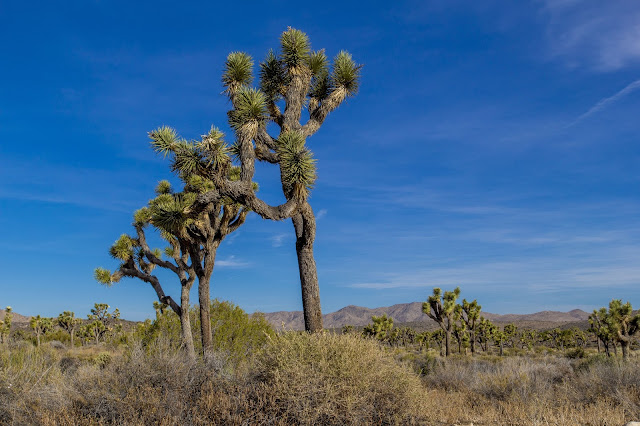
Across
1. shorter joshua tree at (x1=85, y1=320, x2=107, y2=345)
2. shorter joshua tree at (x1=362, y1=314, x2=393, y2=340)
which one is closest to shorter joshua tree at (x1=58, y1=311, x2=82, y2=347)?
shorter joshua tree at (x1=85, y1=320, x2=107, y2=345)

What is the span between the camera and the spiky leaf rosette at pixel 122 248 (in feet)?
62.6

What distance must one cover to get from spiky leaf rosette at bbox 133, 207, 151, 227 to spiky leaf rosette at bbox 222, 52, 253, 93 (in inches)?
316

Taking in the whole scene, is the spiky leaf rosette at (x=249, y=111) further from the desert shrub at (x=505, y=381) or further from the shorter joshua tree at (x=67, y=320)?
the shorter joshua tree at (x=67, y=320)

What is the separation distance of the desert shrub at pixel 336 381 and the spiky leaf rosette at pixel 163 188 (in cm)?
1300

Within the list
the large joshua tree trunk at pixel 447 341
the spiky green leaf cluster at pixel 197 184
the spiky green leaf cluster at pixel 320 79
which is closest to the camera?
the spiky green leaf cluster at pixel 320 79

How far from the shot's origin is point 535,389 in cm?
1187

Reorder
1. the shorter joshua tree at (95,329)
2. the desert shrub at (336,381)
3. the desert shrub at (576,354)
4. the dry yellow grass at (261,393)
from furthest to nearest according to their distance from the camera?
1. the shorter joshua tree at (95,329)
2. the desert shrub at (576,354)
3. the desert shrub at (336,381)
4. the dry yellow grass at (261,393)

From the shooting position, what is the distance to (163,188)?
63.2 feet

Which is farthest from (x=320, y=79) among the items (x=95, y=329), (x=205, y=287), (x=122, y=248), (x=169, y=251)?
(x=95, y=329)

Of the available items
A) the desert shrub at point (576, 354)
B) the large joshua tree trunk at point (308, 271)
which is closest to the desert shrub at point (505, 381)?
the large joshua tree trunk at point (308, 271)

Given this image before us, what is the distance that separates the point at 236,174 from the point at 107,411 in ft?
40.4

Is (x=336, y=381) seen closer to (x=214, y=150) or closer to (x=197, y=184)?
(x=214, y=150)

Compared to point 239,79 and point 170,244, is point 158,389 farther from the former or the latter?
point 170,244

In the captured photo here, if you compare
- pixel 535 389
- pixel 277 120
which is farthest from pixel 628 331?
pixel 277 120
